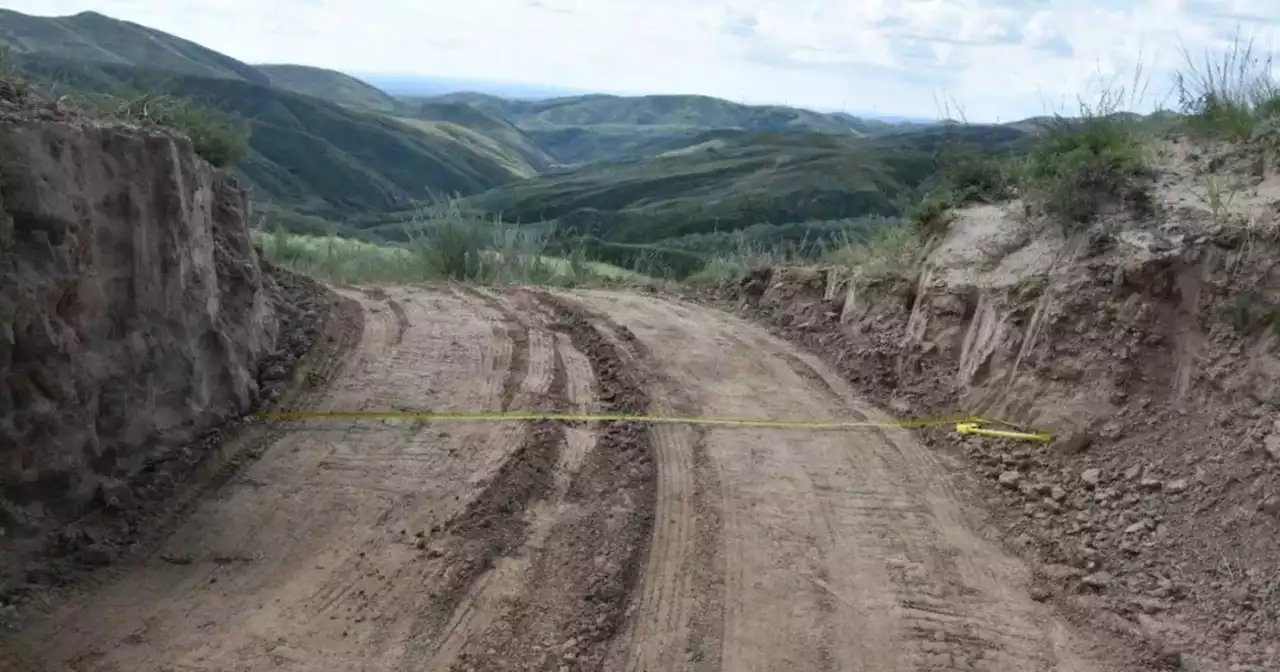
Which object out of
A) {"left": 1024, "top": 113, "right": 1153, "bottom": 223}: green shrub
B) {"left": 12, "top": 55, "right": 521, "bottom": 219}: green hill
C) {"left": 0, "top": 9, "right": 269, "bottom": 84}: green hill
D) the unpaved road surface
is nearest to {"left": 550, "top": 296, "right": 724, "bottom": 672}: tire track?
the unpaved road surface

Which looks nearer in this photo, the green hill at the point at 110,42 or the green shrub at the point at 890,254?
the green shrub at the point at 890,254

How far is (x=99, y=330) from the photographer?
4.68m

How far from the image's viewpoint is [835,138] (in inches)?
1948

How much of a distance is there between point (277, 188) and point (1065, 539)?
43.3 meters

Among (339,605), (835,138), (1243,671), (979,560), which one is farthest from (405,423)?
(835,138)

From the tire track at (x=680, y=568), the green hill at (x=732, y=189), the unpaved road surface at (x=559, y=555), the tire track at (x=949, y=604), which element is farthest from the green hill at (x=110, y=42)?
the tire track at (x=949, y=604)

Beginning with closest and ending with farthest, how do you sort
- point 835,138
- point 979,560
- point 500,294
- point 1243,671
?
point 1243,671 → point 979,560 → point 500,294 → point 835,138

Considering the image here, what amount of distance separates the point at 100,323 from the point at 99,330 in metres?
0.03

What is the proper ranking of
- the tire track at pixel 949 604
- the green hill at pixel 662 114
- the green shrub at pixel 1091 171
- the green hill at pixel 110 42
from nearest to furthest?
the tire track at pixel 949 604 < the green shrub at pixel 1091 171 < the green hill at pixel 110 42 < the green hill at pixel 662 114

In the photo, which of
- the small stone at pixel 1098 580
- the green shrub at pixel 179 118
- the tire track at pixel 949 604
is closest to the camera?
the tire track at pixel 949 604

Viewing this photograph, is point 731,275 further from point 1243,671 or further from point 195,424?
point 1243,671

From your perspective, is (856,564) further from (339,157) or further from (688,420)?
(339,157)

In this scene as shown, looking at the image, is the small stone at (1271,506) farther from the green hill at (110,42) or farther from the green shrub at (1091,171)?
the green hill at (110,42)

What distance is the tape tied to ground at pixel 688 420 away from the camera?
19.2 feet
